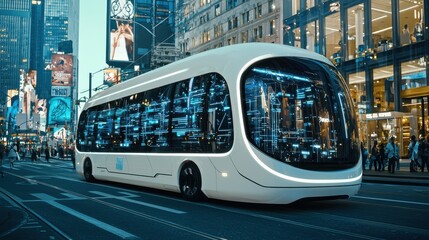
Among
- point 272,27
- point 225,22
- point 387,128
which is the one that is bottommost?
point 387,128

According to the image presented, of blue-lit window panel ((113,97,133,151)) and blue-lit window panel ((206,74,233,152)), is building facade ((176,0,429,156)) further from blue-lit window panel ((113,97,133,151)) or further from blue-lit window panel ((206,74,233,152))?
blue-lit window panel ((206,74,233,152))

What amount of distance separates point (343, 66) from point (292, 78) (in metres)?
28.1

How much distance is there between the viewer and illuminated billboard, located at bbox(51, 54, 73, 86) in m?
80.6

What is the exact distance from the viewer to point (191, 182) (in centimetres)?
1118

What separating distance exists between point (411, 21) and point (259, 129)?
25790 mm

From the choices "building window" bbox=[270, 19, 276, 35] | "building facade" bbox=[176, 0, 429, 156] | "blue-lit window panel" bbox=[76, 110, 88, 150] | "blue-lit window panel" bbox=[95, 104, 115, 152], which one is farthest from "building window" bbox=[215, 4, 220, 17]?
"blue-lit window panel" bbox=[95, 104, 115, 152]

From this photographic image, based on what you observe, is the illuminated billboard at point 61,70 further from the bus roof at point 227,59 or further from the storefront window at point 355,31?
the bus roof at point 227,59

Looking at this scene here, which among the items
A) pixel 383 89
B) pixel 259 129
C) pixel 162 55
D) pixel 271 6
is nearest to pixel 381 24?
pixel 383 89

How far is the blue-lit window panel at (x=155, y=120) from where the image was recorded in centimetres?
1251

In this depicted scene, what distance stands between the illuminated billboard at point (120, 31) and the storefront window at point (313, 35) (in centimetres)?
5609

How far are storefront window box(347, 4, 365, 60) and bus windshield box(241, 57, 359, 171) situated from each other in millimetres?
26511

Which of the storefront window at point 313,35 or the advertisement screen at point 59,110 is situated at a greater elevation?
the storefront window at point 313,35

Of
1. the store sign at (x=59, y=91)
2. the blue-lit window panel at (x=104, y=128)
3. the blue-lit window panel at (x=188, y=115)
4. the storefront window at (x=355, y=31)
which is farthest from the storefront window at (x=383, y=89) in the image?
the store sign at (x=59, y=91)

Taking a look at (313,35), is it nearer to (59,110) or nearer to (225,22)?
(225,22)
